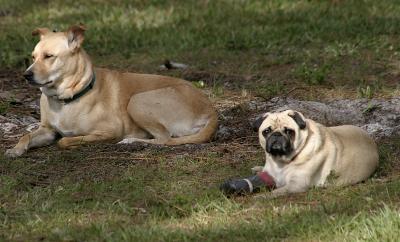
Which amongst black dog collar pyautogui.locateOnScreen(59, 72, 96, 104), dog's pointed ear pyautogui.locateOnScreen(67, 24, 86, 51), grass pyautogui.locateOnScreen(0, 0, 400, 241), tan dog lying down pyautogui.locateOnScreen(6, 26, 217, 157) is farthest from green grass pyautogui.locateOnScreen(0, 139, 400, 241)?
dog's pointed ear pyautogui.locateOnScreen(67, 24, 86, 51)

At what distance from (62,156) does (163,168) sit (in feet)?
3.27

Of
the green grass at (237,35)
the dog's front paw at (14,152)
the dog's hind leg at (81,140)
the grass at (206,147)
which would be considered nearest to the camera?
the grass at (206,147)

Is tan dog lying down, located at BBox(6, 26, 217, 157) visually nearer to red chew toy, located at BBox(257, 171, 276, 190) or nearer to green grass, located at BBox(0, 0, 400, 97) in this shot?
red chew toy, located at BBox(257, 171, 276, 190)

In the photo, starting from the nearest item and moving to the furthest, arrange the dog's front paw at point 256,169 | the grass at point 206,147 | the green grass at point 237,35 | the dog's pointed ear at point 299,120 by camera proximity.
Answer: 1. the grass at point 206,147
2. the dog's pointed ear at point 299,120
3. the dog's front paw at point 256,169
4. the green grass at point 237,35

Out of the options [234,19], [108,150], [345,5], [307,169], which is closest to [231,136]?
[108,150]

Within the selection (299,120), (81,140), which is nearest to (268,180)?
(299,120)

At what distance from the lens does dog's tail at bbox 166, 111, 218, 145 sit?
850 cm

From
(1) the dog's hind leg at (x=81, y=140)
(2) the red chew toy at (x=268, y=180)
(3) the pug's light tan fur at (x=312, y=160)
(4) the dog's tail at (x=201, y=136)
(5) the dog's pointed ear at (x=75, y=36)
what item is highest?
(5) the dog's pointed ear at (x=75, y=36)

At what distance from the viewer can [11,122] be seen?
366 inches

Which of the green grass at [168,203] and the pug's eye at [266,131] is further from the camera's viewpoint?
the pug's eye at [266,131]

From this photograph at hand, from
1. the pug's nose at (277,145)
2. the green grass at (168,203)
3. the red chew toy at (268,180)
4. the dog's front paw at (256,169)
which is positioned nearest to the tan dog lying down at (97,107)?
the green grass at (168,203)

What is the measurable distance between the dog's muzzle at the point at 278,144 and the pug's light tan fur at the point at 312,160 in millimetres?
71

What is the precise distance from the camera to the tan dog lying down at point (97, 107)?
8.61 meters

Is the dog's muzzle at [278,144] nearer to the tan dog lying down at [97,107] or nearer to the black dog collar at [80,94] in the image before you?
the tan dog lying down at [97,107]
